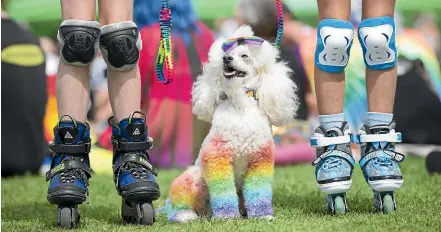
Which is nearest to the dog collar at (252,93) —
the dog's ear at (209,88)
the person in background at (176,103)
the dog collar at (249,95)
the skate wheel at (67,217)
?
the dog collar at (249,95)

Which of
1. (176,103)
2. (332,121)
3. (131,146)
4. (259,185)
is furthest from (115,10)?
(176,103)

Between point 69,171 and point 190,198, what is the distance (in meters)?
0.47

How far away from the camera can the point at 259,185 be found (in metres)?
3.13

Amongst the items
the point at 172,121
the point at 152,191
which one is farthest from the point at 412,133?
the point at 152,191

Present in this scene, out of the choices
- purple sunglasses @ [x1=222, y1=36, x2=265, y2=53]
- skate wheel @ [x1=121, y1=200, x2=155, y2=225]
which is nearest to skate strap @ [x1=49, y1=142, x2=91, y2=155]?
skate wheel @ [x1=121, y1=200, x2=155, y2=225]

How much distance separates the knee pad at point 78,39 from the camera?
302 centimetres

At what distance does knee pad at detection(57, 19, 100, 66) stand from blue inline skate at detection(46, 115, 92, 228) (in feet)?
0.76

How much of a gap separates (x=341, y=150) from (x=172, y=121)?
2.51 m

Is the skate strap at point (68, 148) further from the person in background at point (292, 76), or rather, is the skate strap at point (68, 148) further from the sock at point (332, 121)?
the person in background at point (292, 76)

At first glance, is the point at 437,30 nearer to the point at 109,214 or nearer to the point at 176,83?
the point at 176,83

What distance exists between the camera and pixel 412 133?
6.12m

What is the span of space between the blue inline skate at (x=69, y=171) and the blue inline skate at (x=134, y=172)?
0.12m

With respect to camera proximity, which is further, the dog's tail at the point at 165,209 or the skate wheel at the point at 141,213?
the dog's tail at the point at 165,209

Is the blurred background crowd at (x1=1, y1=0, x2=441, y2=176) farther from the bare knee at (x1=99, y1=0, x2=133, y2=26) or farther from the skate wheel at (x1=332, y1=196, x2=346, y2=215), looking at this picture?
the bare knee at (x1=99, y1=0, x2=133, y2=26)
